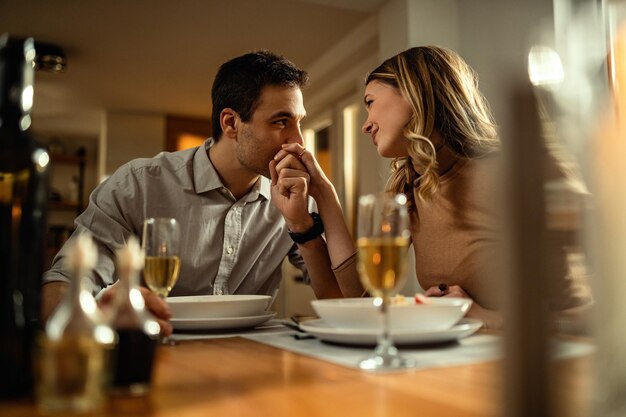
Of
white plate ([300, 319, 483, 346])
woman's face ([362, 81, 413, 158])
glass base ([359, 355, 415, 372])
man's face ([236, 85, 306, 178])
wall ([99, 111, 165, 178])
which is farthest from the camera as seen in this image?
wall ([99, 111, 165, 178])

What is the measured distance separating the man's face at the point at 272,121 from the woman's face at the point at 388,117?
0.31 m

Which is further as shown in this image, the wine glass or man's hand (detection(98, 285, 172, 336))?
man's hand (detection(98, 285, 172, 336))

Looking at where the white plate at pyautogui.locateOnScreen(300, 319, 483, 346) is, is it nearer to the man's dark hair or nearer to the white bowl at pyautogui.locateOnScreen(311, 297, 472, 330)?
the white bowl at pyautogui.locateOnScreen(311, 297, 472, 330)

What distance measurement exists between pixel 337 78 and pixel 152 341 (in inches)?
171

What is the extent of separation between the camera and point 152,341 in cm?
57

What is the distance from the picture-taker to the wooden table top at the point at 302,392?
0.48m

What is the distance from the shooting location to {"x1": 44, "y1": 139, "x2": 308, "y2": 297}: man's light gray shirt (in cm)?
177

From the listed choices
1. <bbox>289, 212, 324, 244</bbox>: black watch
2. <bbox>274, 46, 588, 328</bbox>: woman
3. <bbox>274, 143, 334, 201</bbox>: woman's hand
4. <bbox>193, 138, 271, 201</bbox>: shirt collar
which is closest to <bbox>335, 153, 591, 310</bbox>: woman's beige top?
<bbox>274, 46, 588, 328</bbox>: woman

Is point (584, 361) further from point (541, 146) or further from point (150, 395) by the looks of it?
point (150, 395)

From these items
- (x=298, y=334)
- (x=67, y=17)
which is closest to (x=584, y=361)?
(x=298, y=334)

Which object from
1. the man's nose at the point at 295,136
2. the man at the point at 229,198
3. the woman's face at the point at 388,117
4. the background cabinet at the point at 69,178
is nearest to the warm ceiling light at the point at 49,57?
the man at the point at 229,198

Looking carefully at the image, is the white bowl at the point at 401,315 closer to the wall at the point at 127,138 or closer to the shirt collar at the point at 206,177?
the shirt collar at the point at 206,177

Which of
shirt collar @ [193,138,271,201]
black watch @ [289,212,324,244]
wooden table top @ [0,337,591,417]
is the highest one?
shirt collar @ [193,138,271,201]

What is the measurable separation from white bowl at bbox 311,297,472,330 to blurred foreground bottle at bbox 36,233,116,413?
0.44 m
